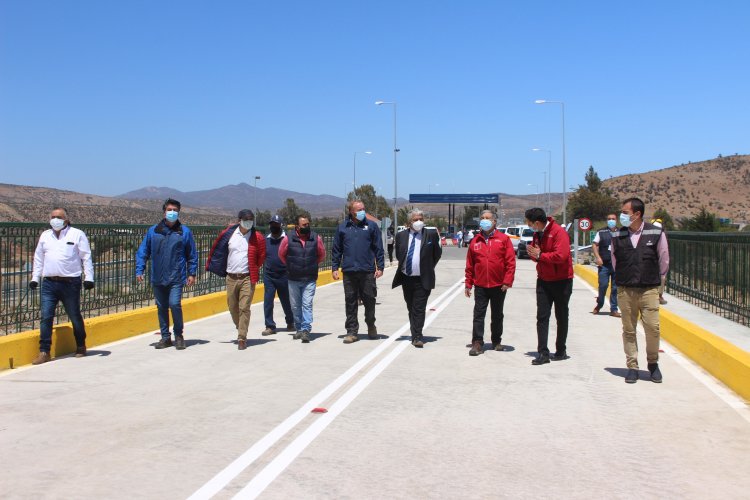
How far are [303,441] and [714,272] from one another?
448 inches

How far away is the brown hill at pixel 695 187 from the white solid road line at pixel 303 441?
100508 millimetres

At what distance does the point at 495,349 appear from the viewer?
34.4 ft

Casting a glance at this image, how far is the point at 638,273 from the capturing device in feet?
26.8

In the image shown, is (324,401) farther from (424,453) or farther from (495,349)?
(495,349)

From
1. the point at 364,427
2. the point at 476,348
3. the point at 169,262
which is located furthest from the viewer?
the point at 169,262

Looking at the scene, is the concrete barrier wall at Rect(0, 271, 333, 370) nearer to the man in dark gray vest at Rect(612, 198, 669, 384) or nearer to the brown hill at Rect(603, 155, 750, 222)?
the man in dark gray vest at Rect(612, 198, 669, 384)

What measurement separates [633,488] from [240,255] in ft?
23.0

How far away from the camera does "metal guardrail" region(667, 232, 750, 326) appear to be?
13.1m

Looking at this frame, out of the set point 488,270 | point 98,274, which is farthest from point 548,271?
point 98,274

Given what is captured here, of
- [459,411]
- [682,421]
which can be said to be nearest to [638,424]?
[682,421]

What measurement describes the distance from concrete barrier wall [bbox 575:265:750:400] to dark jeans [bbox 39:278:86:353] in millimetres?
7311

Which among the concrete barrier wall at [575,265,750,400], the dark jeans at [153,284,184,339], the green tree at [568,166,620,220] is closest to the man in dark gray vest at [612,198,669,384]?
the concrete barrier wall at [575,265,750,400]

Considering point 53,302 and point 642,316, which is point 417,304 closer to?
point 642,316

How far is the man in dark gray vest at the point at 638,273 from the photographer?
8.16 metres
